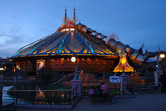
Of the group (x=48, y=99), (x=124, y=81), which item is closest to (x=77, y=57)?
(x=124, y=81)

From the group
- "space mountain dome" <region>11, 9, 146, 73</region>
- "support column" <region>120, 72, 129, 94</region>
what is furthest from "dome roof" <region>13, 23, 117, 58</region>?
"support column" <region>120, 72, 129, 94</region>

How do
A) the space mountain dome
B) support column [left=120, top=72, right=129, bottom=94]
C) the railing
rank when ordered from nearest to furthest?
the railing → support column [left=120, top=72, right=129, bottom=94] → the space mountain dome

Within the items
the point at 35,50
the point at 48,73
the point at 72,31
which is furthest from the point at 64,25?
the point at 48,73

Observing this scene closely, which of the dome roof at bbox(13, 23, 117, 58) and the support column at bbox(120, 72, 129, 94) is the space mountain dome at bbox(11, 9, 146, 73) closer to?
the dome roof at bbox(13, 23, 117, 58)

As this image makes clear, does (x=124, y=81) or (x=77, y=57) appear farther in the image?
(x=77, y=57)

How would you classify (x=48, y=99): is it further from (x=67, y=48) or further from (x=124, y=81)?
(x=67, y=48)

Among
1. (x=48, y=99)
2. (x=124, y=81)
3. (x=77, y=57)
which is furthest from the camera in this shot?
(x=77, y=57)

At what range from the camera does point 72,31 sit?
4219 cm

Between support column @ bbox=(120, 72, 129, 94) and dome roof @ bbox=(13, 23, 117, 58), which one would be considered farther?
dome roof @ bbox=(13, 23, 117, 58)

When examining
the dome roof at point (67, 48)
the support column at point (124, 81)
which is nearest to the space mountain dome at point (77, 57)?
the dome roof at point (67, 48)

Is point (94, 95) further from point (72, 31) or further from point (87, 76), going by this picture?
point (72, 31)

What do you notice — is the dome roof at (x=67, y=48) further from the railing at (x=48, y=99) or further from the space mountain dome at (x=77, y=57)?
the railing at (x=48, y=99)

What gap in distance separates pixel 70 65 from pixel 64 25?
52.9 ft

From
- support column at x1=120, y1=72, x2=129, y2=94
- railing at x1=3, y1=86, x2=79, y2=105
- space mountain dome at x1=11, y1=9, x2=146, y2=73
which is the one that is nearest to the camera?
railing at x1=3, y1=86, x2=79, y2=105
